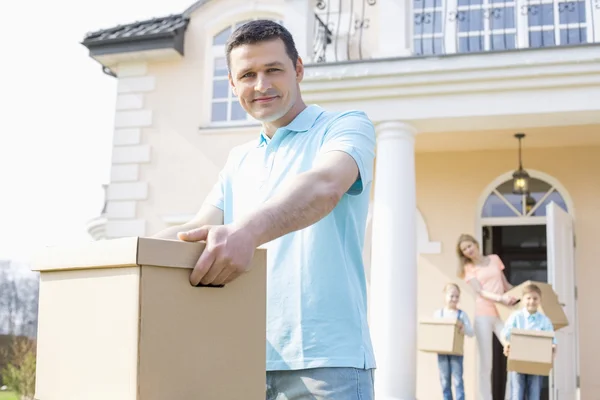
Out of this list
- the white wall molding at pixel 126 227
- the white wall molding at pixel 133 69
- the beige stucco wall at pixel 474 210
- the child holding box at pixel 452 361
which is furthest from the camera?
the white wall molding at pixel 133 69

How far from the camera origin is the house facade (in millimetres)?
7273

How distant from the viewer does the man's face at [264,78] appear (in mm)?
1993

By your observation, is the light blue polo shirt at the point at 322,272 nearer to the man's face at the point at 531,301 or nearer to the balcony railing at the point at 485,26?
the man's face at the point at 531,301

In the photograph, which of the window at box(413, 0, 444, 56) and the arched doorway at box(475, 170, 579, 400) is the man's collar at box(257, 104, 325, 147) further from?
the window at box(413, 0, 444, 56)

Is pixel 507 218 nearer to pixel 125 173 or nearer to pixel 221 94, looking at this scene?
pixel 221 94

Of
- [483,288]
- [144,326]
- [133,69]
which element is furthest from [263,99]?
[133,69]

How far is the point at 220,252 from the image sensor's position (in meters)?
1.48

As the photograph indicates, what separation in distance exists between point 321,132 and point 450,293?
20.8ft

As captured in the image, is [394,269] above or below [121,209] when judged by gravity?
below

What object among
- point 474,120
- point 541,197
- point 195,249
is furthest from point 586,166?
point 195,249

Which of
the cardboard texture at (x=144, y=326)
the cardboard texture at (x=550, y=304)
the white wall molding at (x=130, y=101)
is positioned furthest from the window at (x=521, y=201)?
the cardboard texture at (x=144, y=326)

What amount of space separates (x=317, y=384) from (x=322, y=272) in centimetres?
25

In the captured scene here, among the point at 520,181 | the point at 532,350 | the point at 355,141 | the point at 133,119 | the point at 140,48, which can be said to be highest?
the point at 140,48

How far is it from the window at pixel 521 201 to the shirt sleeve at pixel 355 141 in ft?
26.2
